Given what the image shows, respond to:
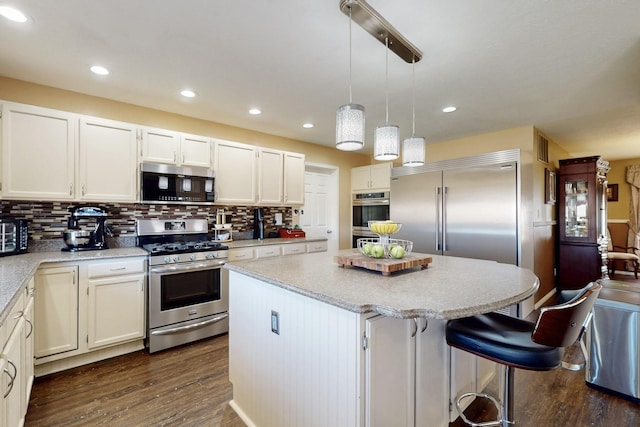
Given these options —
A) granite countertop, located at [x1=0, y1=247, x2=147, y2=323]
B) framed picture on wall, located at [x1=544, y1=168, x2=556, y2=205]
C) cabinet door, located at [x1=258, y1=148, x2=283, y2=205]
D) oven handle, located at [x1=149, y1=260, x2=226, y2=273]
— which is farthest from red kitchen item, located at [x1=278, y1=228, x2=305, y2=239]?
framed picture on wall, located at [x1=544, y1=168, x2=556, y2=205]

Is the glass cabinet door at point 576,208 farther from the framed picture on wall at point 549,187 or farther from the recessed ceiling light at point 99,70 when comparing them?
the recessed ceiling light at point 99,70

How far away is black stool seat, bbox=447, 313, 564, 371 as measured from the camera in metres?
1.22

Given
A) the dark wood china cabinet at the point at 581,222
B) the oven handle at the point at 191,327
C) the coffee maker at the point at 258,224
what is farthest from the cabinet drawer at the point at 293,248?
the dark wood china cabinet at the point at 581,222

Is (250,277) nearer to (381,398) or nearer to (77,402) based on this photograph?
(381,398)

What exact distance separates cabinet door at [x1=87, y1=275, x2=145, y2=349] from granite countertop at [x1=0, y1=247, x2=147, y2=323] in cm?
22

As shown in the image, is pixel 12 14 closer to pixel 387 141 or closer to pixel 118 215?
pixel 118 215

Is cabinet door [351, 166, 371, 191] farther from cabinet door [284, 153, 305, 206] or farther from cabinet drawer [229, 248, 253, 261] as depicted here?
cabinet drawer [229, 248, 253, 261]

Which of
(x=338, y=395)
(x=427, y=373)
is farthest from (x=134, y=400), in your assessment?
(x=427, y=373)

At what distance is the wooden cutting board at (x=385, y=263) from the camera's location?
1.63 meters

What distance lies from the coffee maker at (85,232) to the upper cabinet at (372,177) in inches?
142

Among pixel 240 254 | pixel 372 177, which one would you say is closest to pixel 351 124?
pixel 240 254

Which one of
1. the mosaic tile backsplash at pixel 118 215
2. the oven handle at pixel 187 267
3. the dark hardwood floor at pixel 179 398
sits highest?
the mosaic tile backsplash at pixel 118 215

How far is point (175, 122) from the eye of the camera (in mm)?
3449

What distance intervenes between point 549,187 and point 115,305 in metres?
5.56
